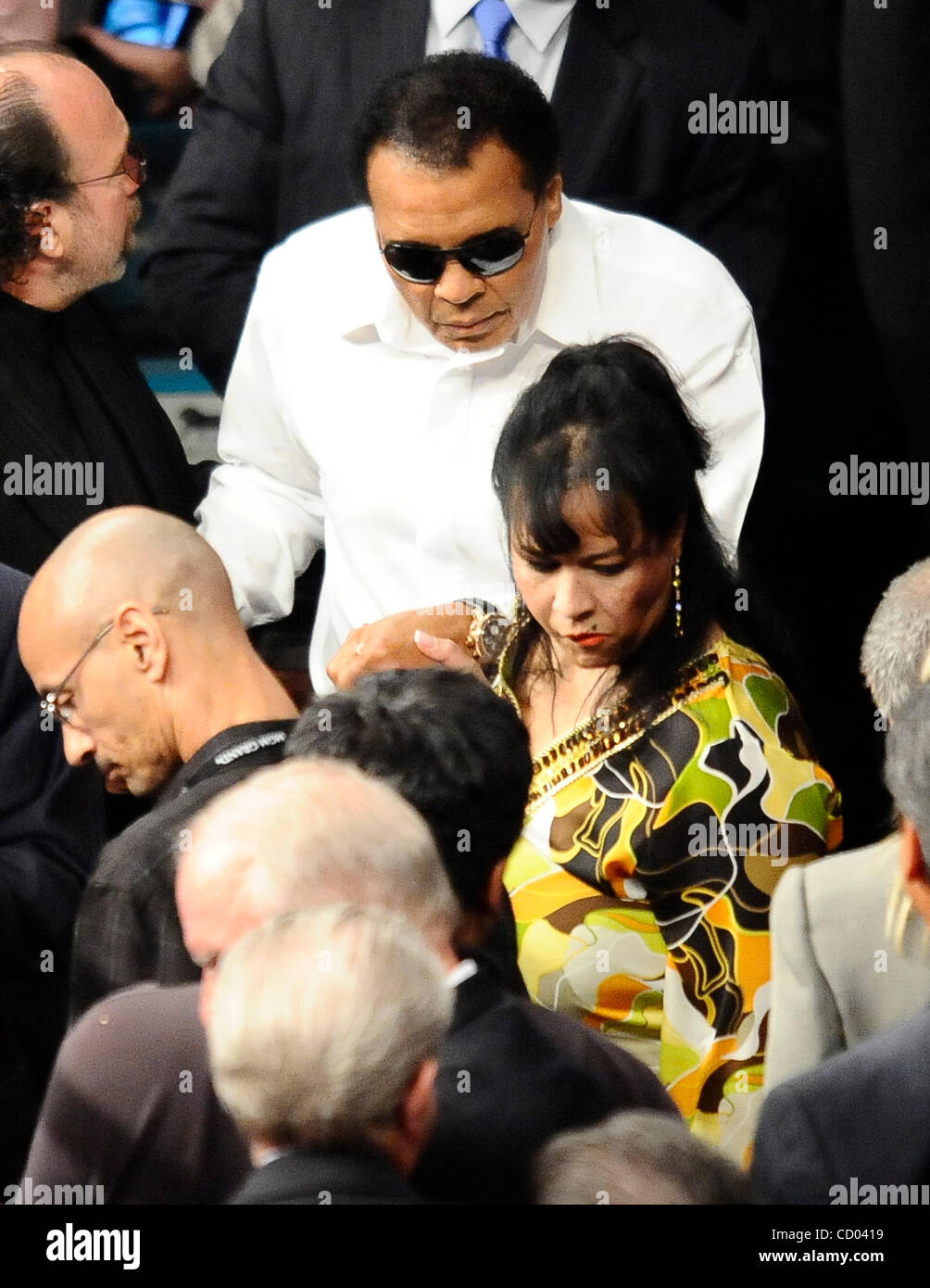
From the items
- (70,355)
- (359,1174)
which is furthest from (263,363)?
(359,1174)

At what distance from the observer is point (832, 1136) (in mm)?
2371

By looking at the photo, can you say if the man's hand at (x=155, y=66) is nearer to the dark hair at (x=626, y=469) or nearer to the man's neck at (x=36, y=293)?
the man's neck at (x=36, y=293)

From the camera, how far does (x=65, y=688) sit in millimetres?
2959

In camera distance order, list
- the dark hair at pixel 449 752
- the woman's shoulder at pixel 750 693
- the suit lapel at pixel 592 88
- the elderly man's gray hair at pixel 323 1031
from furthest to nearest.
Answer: the suit lapel at pixel 592 88, the woman's shoulder at pixel 750 693, the dark hair at pixel 449 752, the elderly man's gray hair at pixel 323 1031

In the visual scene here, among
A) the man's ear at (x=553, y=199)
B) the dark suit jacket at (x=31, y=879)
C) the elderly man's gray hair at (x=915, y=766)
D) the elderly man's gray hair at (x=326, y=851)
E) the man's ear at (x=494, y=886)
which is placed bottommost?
the dark suit jacket at (x=31, y=879)

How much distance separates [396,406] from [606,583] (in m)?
0.59

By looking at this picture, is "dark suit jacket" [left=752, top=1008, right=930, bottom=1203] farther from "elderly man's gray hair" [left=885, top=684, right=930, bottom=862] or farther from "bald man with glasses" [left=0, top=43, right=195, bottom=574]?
"bald man with glasses" [left=0, top=43, right=195, bottom=574]

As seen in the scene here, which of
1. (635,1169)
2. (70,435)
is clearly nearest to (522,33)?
(70,435)

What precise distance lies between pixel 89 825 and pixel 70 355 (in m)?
0.77

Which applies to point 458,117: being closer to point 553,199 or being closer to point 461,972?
point 553,199

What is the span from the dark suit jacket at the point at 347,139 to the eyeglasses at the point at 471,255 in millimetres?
223

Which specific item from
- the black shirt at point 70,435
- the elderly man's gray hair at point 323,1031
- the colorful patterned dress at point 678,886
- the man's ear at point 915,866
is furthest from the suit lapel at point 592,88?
the elderly man's gray hair at point 323,1031

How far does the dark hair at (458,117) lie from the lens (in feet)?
10.1

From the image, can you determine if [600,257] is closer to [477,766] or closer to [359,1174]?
[477,766]
